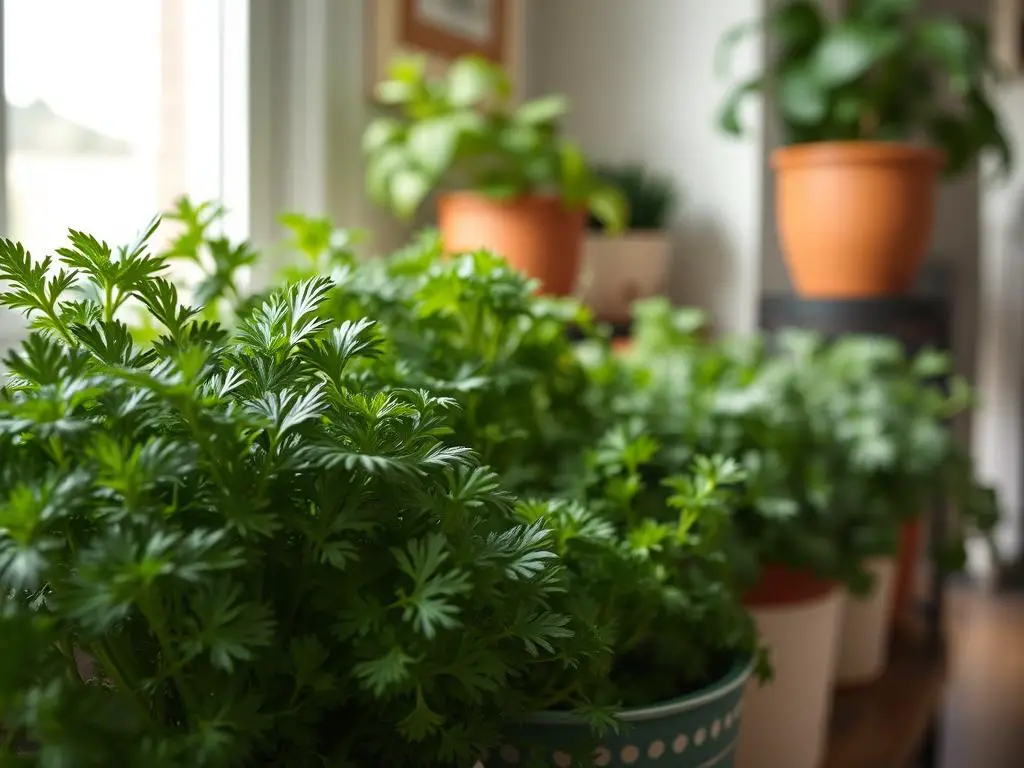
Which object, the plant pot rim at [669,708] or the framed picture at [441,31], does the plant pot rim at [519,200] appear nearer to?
the framed picture at [441,31]

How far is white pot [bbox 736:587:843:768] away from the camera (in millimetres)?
1096

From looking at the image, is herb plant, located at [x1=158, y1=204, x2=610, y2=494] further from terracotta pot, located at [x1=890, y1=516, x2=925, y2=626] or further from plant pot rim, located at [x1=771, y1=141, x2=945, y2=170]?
terracotta pot, located at [x1=890, y1=516, x2=925, y2=626]

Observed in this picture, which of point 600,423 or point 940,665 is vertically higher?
point 600,423

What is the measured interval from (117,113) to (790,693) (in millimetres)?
1005

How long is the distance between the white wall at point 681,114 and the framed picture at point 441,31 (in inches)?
→ 6.6

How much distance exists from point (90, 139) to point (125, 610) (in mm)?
905

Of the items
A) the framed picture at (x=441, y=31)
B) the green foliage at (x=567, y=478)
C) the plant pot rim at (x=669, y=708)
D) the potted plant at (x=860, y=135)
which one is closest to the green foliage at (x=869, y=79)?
the potted plant at (x=860, y=135)

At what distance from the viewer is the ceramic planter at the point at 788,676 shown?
1.10 meters

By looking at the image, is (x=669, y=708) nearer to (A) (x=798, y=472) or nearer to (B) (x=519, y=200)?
Result: (A) (x=798, y=472)

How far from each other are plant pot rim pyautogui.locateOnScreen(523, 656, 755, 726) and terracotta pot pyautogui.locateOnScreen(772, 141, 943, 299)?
3.98 feet

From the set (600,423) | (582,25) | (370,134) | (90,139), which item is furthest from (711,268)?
(90,139)

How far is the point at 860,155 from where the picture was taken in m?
1.76

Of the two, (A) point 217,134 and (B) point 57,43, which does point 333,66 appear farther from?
(B) point 57,43

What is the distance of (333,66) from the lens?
141cm
